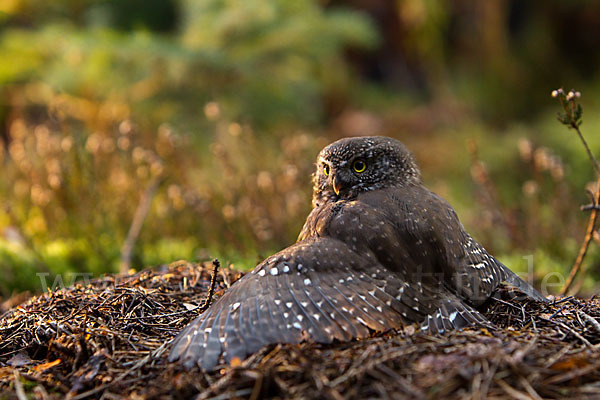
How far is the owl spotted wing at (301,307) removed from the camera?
2.28m

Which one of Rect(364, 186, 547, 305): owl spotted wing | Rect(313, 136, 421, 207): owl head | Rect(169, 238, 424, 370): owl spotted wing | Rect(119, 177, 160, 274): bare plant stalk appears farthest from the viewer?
Rect(119, 177, 160, 274): bare plant stalk

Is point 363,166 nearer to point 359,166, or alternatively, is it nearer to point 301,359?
point 359,166

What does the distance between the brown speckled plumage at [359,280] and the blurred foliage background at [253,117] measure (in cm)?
162

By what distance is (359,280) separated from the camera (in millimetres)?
2512

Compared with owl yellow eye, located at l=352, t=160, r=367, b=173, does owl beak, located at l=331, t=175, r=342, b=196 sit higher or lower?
lower

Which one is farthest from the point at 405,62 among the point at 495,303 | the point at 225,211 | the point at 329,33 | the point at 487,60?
the point at 495,303

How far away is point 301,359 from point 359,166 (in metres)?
1.26

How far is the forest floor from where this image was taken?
196cm

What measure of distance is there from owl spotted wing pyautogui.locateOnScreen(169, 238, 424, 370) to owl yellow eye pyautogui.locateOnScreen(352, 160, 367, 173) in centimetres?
58

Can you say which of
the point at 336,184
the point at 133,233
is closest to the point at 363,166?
the point at 336,184

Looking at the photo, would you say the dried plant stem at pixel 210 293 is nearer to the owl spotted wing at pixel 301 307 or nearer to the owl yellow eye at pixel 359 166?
the owl spotted wing at pixel 301 307

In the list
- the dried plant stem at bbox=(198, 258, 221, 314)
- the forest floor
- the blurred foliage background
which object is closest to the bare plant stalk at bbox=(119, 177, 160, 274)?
the blurred foliage background

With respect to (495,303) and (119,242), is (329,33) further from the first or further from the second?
(495,303)

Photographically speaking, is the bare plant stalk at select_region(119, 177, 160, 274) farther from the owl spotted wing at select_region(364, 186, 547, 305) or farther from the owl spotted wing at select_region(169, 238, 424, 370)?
the owl spotted wing at select_region(364, 186, 547, 305)
